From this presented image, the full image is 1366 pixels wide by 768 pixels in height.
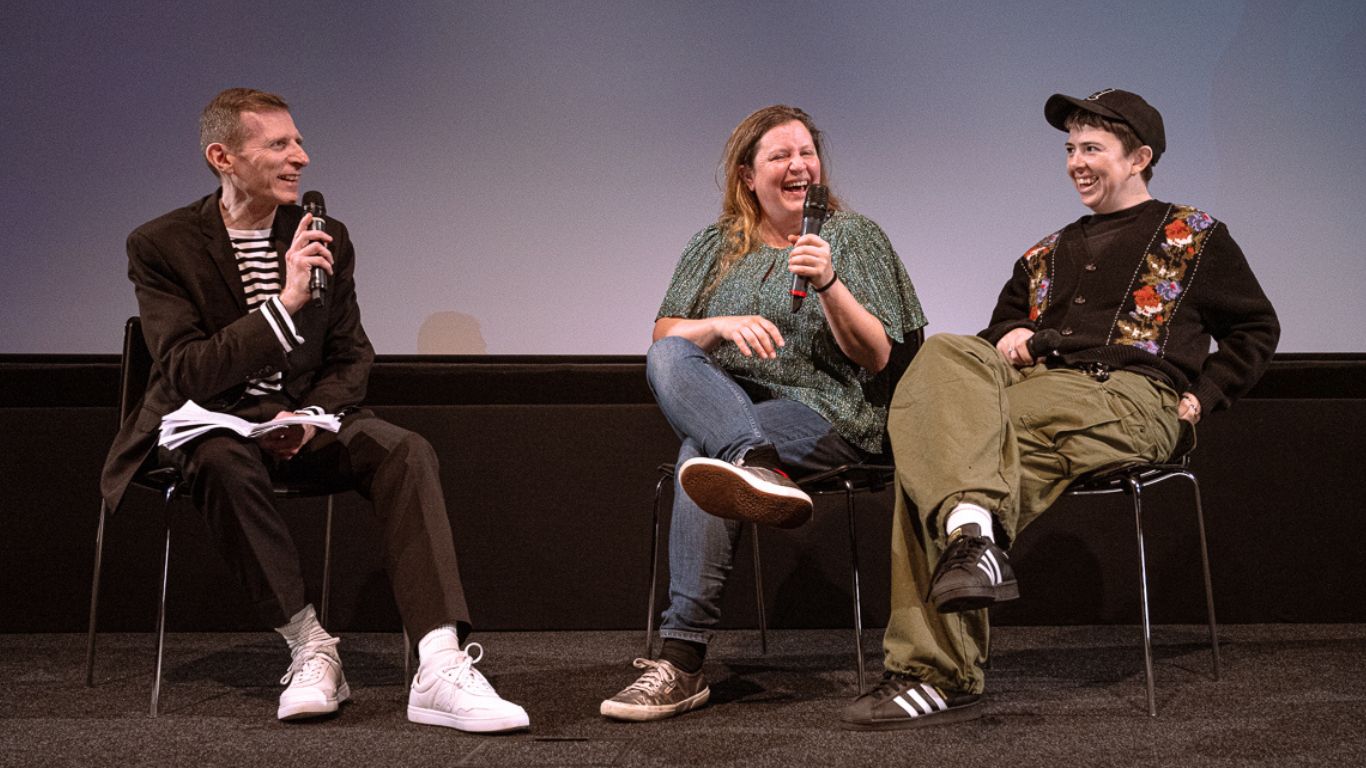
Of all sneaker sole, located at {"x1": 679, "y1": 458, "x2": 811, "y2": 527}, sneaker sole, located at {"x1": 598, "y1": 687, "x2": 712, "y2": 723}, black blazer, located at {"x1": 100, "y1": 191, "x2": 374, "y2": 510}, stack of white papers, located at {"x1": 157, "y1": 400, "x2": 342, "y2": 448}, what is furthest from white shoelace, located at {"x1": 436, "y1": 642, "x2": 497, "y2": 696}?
black blazer, located at {"x1": 100, "y1": 191, "x2": 374, "y2": 510}

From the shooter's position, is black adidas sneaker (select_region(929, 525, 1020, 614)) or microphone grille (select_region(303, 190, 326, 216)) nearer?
black adidas sneaker (select_region(929, 525, 1020, 614))

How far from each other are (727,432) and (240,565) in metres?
0.90

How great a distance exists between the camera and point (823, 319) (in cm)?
220

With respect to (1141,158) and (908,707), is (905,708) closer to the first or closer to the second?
(908,707)

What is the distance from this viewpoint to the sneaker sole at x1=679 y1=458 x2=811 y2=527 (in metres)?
1.69

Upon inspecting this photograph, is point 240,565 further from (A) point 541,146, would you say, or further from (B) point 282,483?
(A) point 541,146

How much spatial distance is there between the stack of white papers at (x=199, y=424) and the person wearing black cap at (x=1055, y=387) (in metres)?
1.10

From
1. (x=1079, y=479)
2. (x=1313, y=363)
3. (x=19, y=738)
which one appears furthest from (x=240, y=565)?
(x=1313, y=363)

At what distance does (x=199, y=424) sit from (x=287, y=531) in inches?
9.9

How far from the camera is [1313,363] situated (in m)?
2.89

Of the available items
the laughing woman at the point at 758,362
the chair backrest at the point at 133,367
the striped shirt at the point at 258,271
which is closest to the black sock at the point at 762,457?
the laughing woman at the point at 758,362

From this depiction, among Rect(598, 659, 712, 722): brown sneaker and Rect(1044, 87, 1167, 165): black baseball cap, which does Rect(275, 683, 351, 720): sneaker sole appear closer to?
Rect(598, 659, 712, 722): brown sneaker

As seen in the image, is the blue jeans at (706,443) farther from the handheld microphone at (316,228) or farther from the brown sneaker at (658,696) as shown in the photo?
the handheld microphone at (316,228)

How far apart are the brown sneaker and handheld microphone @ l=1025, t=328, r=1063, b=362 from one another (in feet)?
2.89
